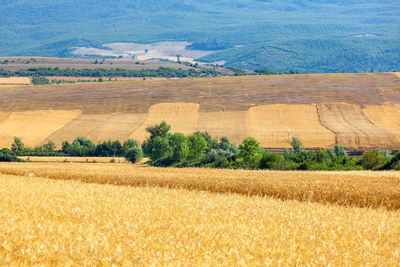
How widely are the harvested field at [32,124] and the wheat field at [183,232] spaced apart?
77102mm

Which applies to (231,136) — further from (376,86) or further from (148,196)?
(148,196)

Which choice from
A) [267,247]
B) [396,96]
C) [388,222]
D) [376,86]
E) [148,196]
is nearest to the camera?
[267,247]

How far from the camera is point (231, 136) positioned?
95750 mm

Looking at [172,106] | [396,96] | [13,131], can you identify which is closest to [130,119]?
[172,106]

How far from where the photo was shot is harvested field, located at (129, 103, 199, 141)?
100438mm

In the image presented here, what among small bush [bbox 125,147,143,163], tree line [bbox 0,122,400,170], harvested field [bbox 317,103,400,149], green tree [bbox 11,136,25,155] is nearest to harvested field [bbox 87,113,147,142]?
tree line [bbox 0,122,400,170]

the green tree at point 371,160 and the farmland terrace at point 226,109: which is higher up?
the farmland terrace at point 226,109

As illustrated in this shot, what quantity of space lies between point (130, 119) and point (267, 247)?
9882 centimetres

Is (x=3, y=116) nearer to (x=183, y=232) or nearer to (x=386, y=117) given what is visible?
(x=386, y=117)

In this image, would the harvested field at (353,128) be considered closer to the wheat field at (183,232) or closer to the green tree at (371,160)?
the green tree at (371,160)

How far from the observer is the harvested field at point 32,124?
313 ft

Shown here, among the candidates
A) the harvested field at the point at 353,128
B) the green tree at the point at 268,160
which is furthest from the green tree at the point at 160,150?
the harvested field at the point at 353,128

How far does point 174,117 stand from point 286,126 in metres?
22.2

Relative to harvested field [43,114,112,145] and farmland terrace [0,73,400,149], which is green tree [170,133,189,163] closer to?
farmland terrace [0,73,400,149]
